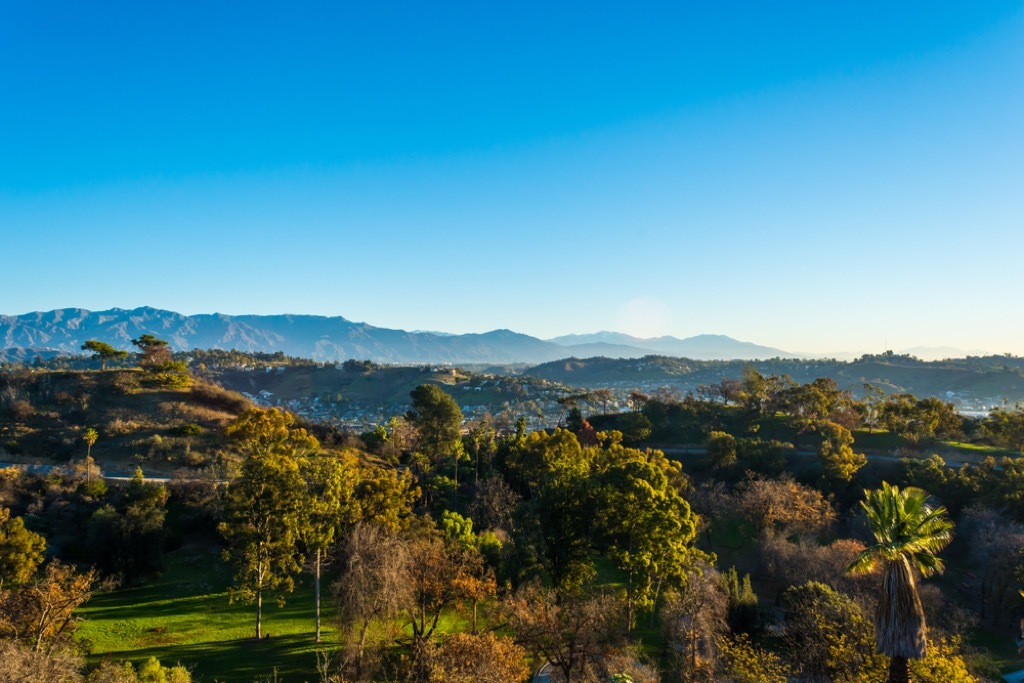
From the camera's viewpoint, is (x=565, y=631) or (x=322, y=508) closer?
(x=565, y=631)

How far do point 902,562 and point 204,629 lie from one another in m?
27.2

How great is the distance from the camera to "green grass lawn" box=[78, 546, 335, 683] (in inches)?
837

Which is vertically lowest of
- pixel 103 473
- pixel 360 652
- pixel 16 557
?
pixel 103 473

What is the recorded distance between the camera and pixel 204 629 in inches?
967

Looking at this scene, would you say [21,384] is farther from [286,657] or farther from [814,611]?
[814,611]

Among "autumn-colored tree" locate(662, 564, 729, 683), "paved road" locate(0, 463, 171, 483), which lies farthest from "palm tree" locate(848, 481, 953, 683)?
"paved road" locate(0, 463, 171, 483)

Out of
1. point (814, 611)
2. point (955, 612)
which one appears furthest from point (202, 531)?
point (955, 612)

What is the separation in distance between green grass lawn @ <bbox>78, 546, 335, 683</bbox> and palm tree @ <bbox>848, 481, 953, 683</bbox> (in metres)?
19.6

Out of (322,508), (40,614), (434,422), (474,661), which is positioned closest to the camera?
(474,661)

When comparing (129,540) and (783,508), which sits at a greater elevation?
(129,540)

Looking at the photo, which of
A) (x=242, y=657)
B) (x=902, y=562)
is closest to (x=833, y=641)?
(x=902, y=562)

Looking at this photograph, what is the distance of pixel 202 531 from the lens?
121ft

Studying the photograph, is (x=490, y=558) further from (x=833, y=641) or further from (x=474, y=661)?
(x=833, y=641)

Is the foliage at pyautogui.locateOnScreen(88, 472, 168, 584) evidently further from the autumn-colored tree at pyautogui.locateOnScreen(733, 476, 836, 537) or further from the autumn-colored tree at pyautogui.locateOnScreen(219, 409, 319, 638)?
the autumn-colored tree at pyautogui.locateOnScreen(733, 476, 836, 537)
